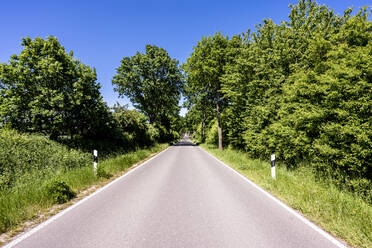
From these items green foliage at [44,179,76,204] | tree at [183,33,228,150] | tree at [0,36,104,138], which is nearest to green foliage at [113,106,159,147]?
tree at [0,36,104,138]

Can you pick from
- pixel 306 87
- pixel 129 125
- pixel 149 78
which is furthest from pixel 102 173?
pixel 149 78

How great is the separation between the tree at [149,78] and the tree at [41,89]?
17141mm

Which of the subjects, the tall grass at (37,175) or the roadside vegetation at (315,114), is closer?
the tall grass at (37,175)

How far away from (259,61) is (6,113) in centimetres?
1707

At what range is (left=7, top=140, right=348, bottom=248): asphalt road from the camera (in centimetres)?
297

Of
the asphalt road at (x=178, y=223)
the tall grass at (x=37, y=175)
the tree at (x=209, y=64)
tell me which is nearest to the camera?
the asphalt road at (x=178, y=223)

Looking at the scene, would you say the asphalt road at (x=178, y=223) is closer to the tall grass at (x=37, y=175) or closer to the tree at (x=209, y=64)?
the tall grass at (x=37, y=175)

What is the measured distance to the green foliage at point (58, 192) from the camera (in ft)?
15.9

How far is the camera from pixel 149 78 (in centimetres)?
2944

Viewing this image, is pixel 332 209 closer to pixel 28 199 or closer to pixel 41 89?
pixel 28 199

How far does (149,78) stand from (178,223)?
27973mm

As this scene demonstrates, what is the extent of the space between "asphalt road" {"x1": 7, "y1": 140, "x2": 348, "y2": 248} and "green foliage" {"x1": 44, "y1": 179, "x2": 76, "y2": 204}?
1.95 ft

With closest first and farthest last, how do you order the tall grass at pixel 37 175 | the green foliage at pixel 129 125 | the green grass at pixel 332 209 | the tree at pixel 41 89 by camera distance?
the green grass at pixel 332 209
the tall grass at pixel 37 175
the tree at pixel 41 89
the green foliage at pixel 129 125

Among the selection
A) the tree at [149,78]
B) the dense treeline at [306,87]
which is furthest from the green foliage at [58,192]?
the tree at [149,78]
